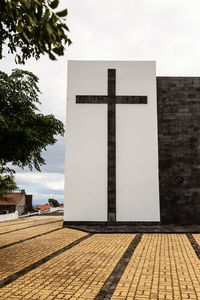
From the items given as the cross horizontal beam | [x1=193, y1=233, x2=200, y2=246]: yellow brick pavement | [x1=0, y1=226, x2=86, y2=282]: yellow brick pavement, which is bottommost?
[x1=0, y1=226, x2=86, y2=282]: yellow brick pavement

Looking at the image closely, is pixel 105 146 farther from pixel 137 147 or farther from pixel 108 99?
pixel 108 99

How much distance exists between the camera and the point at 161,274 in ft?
22.2

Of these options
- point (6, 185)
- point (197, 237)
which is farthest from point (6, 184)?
point (197, 237)

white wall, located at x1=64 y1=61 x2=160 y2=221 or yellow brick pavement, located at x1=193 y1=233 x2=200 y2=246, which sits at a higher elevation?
white wall, located at x1=64 y1=61 x2=160 y2=221

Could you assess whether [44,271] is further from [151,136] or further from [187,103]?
[187,103]

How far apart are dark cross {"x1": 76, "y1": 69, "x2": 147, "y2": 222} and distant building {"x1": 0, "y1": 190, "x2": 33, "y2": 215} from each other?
95.0 ft

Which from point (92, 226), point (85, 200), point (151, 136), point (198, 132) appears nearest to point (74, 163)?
point (85, 200)

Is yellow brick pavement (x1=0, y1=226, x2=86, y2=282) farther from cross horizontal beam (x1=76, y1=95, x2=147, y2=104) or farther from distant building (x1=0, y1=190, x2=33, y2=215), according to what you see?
Result: distant building (x1=0, y1=190, x2=33, y2=215)

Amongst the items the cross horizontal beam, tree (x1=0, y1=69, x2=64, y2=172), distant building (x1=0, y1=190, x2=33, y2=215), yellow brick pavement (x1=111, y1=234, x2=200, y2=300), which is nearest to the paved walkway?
yellow brick pavement (x1=111, y1=234, x2=200, y2=300)

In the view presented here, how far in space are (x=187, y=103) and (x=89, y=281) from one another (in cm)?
1437

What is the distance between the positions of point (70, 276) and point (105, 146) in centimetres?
1058

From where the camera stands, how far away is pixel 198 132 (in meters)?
17.5

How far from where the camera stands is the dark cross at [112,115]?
1609cm

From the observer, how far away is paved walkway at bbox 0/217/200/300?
5.59 meters
